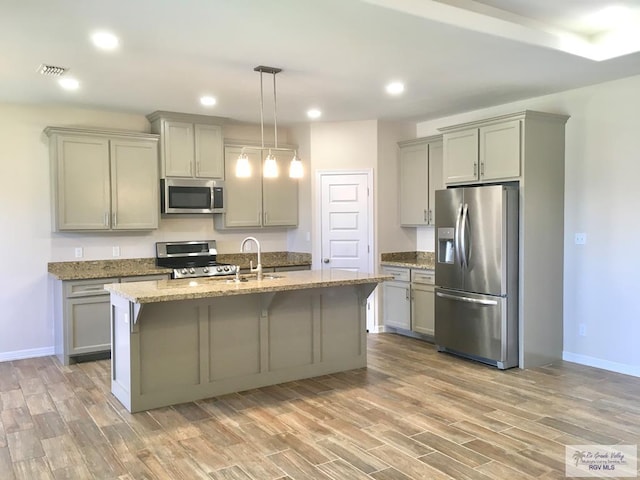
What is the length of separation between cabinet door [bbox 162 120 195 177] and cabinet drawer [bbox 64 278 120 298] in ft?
4.64

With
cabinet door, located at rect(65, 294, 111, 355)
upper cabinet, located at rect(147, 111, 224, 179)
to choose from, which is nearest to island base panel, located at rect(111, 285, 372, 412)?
cabinet door, located at rect(65, 294, 111, 355)

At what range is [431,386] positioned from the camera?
443 centimetres

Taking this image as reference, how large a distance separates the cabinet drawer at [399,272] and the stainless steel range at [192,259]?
1.89 m

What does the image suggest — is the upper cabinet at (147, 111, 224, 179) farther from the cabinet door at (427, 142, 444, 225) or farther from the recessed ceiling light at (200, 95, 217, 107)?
the cabinet door at (427, 142, 444, 225)

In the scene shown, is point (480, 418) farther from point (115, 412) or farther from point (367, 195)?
point (367, 195)

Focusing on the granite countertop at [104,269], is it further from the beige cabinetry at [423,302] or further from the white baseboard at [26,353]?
the beige cabinetry at [423,302]

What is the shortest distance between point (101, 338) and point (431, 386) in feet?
10.8

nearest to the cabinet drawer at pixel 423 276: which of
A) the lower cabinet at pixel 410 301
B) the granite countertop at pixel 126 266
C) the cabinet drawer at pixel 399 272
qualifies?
the lower cabinet at pixel 410 301

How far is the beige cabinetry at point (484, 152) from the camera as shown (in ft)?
16.0

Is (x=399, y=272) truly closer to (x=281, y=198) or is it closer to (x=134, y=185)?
(x=281, y=198)

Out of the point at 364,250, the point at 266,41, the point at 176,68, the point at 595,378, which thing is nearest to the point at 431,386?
the point at 595,378

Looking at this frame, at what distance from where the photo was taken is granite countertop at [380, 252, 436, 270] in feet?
20.7

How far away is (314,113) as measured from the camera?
19.7ft

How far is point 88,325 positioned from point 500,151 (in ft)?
14.5
